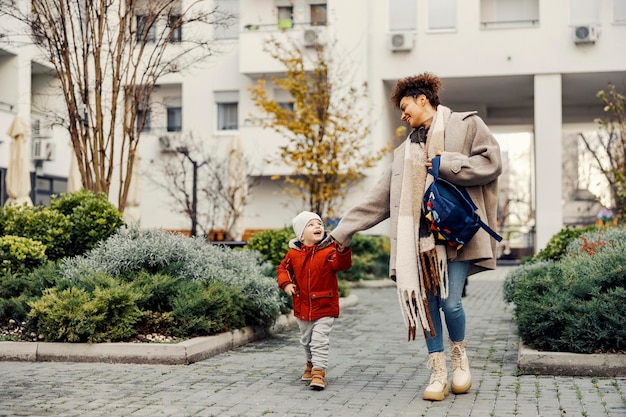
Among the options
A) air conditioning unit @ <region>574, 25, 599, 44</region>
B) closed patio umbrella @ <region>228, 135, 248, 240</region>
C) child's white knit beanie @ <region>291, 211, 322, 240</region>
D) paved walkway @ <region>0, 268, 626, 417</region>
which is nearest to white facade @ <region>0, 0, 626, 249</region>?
air conditioning unit @ <region>574, 25, 599, 44</region>

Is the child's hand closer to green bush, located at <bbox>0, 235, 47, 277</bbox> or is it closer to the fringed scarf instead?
the fringed scarf

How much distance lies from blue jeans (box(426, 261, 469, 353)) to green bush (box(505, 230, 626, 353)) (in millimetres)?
1462

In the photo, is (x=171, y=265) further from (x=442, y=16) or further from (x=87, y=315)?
(x=442, y=16)

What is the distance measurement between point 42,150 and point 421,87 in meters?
24.4

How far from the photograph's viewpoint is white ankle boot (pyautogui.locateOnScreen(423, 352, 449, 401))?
21.9 ft

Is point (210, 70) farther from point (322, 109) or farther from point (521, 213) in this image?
point (521, 213)

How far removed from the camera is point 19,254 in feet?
37.0

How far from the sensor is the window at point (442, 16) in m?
29.3

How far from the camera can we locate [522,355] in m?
7.95

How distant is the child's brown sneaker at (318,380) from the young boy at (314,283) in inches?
2.4

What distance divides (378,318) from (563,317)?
565 cm

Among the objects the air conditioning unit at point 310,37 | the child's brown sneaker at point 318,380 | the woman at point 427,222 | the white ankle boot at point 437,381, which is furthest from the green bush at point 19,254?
the air conditioning unit at point 310,37

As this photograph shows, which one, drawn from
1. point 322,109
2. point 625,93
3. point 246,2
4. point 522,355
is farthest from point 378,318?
point 246,2

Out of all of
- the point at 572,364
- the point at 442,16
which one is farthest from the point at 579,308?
the point at 442,16
